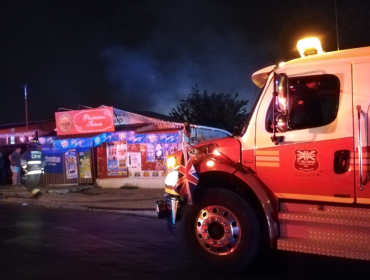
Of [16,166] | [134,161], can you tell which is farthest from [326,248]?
[16,166]

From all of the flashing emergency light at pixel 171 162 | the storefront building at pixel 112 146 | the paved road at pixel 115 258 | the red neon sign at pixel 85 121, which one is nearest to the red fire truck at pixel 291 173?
the flashing emergency light at pixel 171 162

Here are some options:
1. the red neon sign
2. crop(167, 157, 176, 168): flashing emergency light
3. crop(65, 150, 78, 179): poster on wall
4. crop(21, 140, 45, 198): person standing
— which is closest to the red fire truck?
crop(167, 157, 176, 168): flashing emergency light

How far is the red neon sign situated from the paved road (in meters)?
7.32

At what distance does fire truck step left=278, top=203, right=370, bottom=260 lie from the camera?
5.04 meters

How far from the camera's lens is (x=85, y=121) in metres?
16.9

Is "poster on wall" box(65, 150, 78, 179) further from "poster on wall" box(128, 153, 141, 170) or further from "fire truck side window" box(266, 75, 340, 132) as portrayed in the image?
"fire truck side window" box(266, 75, 340, 132)

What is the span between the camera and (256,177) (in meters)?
5.75

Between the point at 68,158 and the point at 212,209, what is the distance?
13.4m

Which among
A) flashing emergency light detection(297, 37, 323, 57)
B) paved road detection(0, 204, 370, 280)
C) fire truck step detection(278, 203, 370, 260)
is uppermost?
flashing emergency light detection(297, 37, 323, 57)

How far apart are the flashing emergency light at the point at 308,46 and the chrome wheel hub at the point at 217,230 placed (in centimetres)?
232

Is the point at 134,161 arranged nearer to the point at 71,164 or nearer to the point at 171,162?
the point at 71,164

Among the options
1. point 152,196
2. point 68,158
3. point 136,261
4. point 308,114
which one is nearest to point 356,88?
point 308,114

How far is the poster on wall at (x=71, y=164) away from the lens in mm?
18203

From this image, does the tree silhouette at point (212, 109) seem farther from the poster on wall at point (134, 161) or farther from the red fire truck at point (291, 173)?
the red fire truck at point (291, 173)
